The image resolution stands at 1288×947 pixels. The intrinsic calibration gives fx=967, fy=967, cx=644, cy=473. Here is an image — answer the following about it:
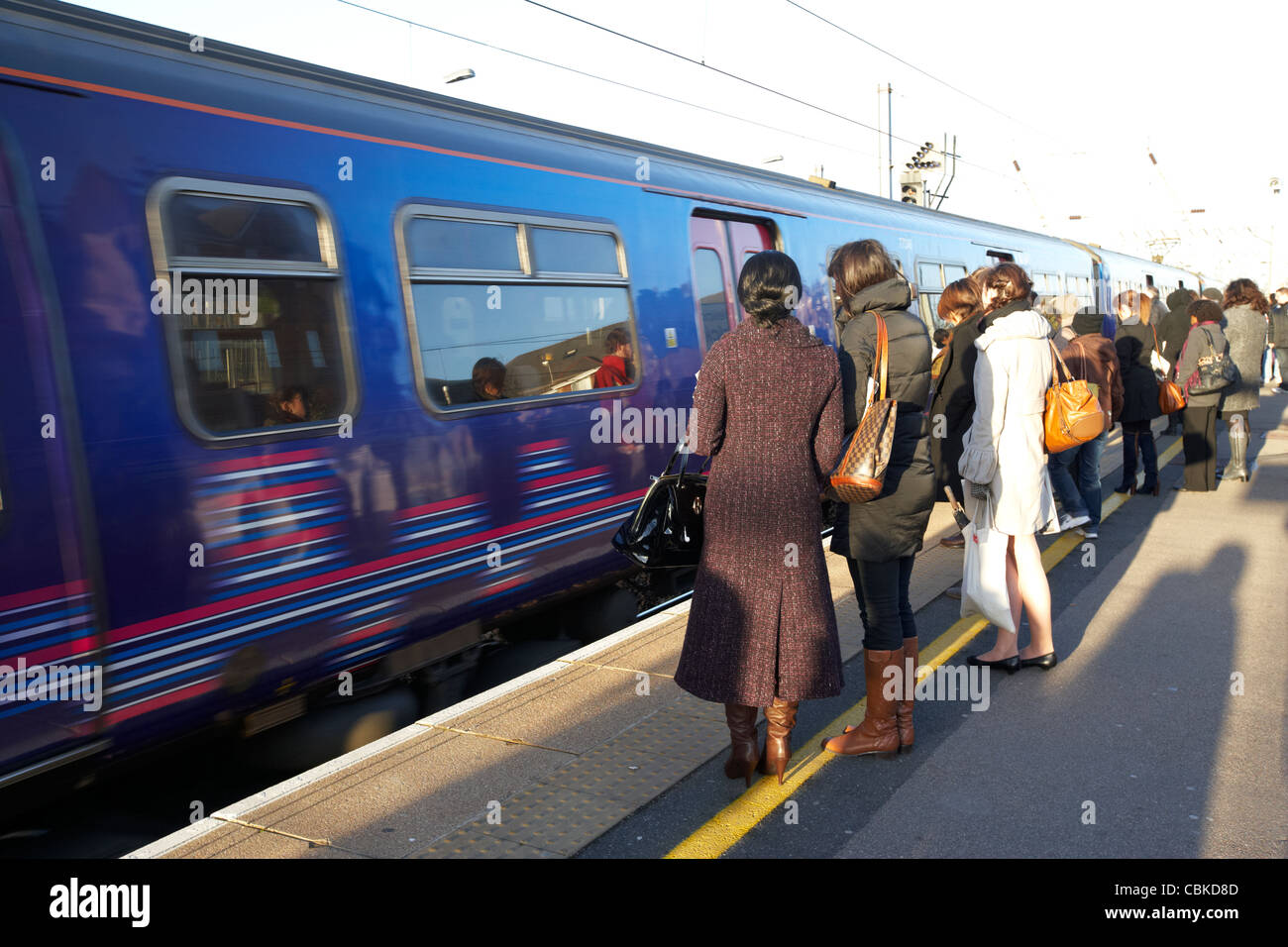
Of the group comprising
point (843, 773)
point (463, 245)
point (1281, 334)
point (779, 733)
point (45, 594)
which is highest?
point (463, 245)

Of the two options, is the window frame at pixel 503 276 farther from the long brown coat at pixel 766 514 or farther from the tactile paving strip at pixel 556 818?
the tactile paving strip at pixel 556 818

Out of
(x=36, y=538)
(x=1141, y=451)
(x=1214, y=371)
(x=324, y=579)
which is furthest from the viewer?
(x=1141, y=451)

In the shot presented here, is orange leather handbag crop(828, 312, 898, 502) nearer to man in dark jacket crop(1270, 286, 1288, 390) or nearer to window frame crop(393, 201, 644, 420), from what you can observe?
window frame crop(393, 201, 644, 420)

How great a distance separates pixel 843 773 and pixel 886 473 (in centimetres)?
115

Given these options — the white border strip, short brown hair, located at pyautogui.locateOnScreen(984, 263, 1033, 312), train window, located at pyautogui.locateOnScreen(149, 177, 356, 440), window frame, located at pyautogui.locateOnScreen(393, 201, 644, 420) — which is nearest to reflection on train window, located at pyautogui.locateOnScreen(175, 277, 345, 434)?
train window, located at pyautogui.locateOnScreen(149, 177, 356, 440)

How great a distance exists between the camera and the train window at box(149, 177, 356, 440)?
3.47 metres

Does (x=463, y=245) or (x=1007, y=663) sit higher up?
(x=463, y=245)

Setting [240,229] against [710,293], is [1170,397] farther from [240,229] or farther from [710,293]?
[240,229]

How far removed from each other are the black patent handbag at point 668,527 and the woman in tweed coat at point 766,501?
85cm

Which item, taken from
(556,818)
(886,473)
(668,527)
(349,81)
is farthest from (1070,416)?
(349,81)

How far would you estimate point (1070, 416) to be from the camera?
4.41m
